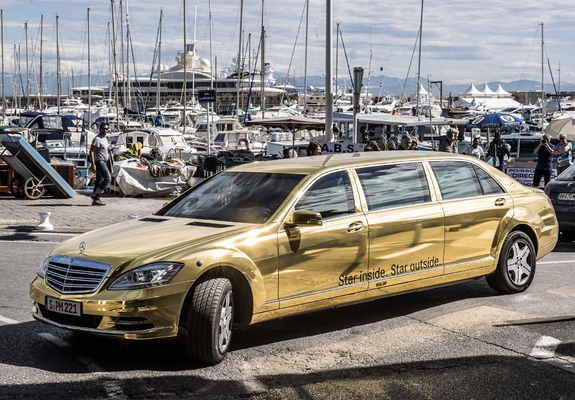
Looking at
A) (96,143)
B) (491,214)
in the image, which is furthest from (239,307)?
(96,143)

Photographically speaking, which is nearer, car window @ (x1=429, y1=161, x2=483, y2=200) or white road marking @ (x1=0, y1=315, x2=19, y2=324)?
white road marking @ (x1=0, y1=315, x2=19, y2=324)

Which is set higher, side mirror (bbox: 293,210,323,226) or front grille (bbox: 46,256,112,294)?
side mirror (bbox: 293,210,323,226)

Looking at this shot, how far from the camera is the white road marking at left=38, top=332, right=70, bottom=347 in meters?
7.07

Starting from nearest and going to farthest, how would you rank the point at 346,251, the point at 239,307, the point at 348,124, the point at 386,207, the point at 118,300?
the point at 118,300, the point at 239,307, the point at 346,251, the point at 386,207, the point at 348,124

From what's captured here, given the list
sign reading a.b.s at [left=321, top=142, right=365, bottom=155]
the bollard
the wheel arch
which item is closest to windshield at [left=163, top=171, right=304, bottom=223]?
the wheel arch

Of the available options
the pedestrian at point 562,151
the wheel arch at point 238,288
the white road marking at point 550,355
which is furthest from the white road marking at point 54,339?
the pedestrian at point 562,151

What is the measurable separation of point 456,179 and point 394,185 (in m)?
0.99

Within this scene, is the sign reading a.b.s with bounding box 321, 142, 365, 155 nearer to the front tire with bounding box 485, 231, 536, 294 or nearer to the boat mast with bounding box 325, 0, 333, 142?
the boat mast with bounding box 325, 0, 333, 142

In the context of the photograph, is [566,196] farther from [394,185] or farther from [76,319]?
[76,319]

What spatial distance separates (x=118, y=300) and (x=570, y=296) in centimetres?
540

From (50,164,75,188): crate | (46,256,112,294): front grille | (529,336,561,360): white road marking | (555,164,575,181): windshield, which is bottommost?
(50,164,75,188): crate

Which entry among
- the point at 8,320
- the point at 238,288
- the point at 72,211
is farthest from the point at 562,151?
the point at 8,320

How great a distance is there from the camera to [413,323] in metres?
8.01

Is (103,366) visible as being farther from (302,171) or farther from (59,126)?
(59,126)
